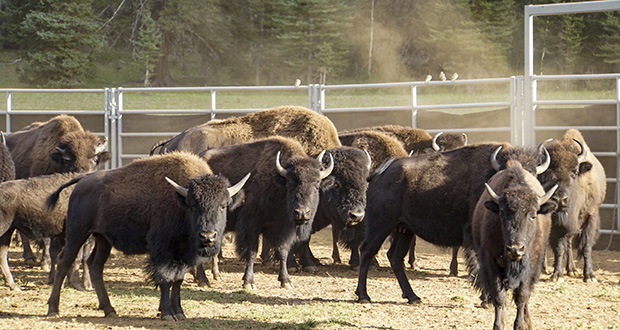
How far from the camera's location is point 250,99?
42250 millimetres

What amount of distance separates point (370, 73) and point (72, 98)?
56.8ft

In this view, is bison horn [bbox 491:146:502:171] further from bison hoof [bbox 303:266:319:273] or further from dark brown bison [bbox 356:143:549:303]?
bison hoof [bbox 303:266:319:273]

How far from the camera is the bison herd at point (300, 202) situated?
745cm

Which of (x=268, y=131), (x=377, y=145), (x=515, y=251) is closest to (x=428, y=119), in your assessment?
(x=377, y=145)

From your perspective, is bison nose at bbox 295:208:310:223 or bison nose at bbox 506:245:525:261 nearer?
bison nose at bbox 506:245:525:261

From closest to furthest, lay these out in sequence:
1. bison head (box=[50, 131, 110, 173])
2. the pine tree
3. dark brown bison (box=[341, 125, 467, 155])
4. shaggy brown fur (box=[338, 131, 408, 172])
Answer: shaggy brown fur (box=[338, 131, 408, 172])
bison head (box=[50, 131, 110, 173])
dark brown bison (box=[341, 125, 467, 155])
the pine tree

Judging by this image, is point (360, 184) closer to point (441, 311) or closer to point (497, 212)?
point (441, 311)

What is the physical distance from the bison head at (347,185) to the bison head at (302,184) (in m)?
0.40

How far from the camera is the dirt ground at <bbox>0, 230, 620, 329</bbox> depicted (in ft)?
25.2

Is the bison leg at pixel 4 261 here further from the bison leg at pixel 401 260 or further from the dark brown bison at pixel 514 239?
the dark brown bison at pixel 514 239

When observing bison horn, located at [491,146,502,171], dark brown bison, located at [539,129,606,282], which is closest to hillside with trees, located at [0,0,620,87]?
dark brown bison, located at [539,129,606,282]

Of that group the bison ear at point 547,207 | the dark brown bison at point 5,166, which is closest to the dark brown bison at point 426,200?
the bison ear at point 547,207

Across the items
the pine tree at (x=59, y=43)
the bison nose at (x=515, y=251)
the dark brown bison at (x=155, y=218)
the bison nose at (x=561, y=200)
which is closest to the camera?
the bison nose at (x=515, y=251)

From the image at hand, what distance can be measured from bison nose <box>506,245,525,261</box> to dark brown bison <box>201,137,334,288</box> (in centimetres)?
310
